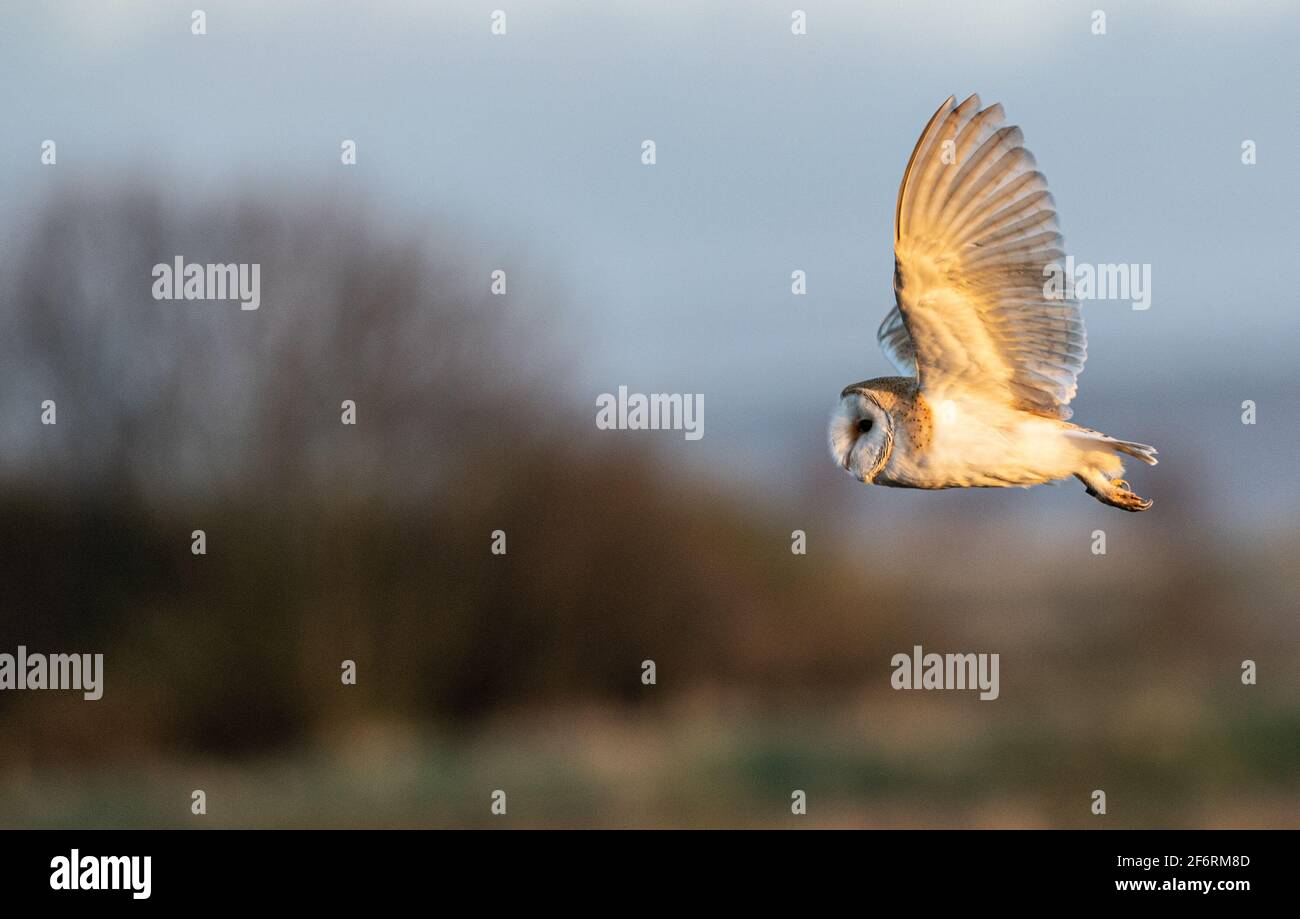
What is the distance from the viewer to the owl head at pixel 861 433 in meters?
3.22

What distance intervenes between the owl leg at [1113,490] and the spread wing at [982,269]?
164 mm

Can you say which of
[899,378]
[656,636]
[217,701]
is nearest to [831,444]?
[899,378]

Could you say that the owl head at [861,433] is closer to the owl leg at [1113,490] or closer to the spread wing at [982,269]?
the spread wing at [982,269]

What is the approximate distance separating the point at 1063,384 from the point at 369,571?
6991 mm

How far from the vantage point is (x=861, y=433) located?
3.27 metres

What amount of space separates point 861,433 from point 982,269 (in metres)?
0.46

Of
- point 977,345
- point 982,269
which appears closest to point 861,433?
point 977,345

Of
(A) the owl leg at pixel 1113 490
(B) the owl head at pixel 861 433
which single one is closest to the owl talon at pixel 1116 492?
(A) the owl leg at pixel 1113 490

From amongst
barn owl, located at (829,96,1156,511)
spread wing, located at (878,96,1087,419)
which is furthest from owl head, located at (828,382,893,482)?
spread wing, located at (878,96,1087,419)

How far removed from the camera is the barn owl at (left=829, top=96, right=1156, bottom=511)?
3.10 meters

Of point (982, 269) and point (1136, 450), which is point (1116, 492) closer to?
point (1136, 450)

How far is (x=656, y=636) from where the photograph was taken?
412 inches

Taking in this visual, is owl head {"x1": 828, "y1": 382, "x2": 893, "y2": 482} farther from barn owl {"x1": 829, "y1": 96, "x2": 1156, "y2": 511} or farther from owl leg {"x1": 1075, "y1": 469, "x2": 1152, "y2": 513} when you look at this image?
owl leg {"x1": 1075, "y1": 469, "x2": 1152, "y2": 513}

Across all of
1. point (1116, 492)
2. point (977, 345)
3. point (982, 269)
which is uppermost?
point (982, 269)
